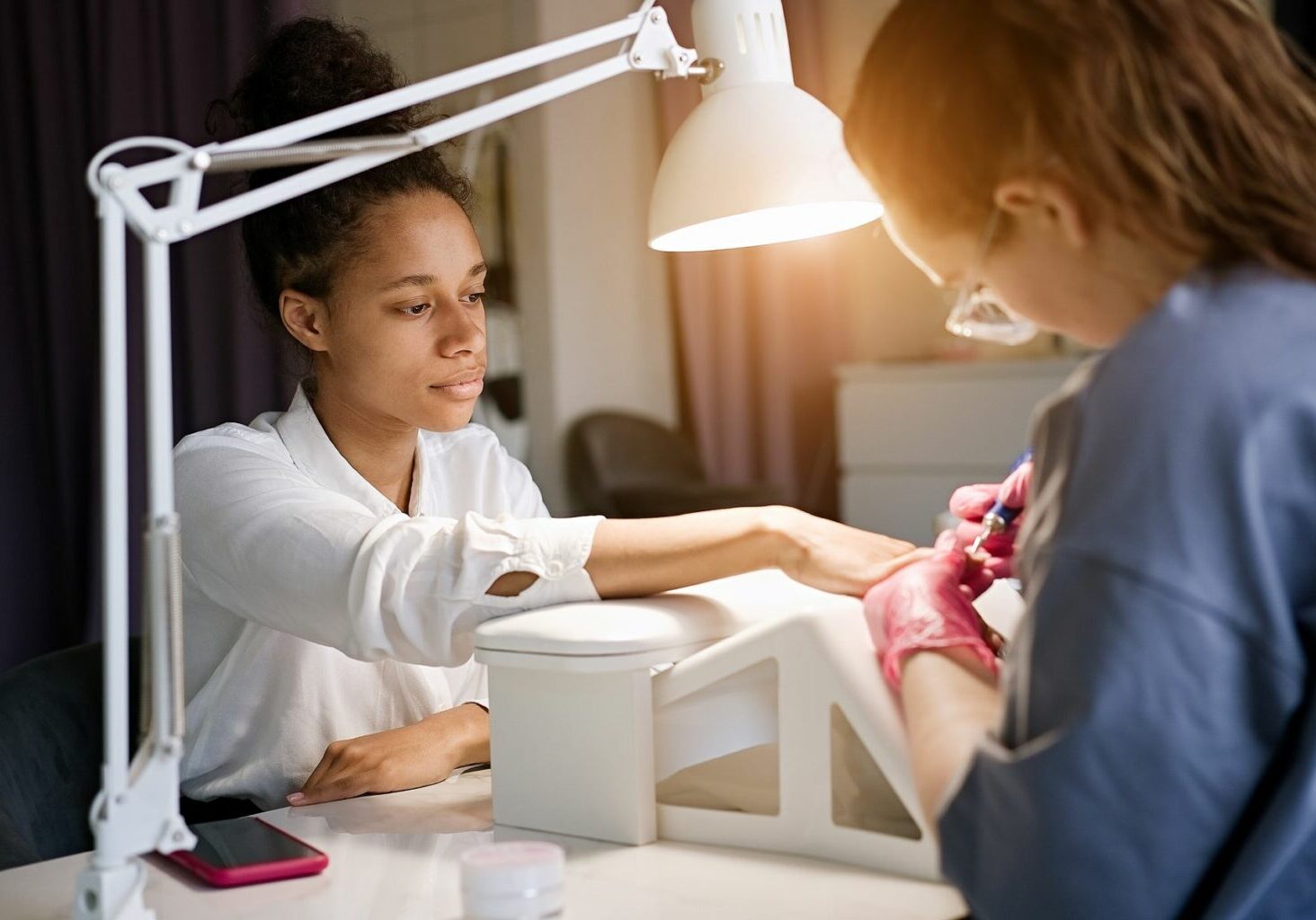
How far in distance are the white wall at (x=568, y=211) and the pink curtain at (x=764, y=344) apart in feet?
0.45

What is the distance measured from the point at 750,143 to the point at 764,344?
3.50 m

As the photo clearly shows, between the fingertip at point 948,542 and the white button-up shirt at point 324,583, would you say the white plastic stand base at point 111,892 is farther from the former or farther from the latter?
the fingertip at point 948,542

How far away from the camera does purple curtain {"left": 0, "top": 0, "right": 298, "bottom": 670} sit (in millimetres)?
2488

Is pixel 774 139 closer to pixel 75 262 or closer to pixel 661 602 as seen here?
pixel 661 602

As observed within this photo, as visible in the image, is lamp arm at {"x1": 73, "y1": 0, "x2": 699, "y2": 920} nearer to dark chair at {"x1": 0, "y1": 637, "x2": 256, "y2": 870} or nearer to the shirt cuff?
the shirt cuff

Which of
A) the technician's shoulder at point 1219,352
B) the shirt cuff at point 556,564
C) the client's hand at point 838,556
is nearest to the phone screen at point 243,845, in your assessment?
the shirt cuff at point 556,564

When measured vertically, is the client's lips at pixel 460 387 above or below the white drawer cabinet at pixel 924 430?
above

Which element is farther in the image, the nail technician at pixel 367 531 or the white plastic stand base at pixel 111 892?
the nail technician at pixel 367 531

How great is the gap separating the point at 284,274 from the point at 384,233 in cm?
14

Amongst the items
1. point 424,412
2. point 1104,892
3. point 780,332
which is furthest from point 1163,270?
point 780,332

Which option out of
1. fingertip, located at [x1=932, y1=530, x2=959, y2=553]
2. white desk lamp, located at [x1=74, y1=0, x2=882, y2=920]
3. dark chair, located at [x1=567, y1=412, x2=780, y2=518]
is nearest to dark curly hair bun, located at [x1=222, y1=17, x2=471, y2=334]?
white desk lamp, located at [x1=74, y1=0, x2=882, y2=920]

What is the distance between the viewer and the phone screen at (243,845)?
944 millimetres

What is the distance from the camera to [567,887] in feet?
2.94

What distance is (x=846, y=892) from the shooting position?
2.83ft
